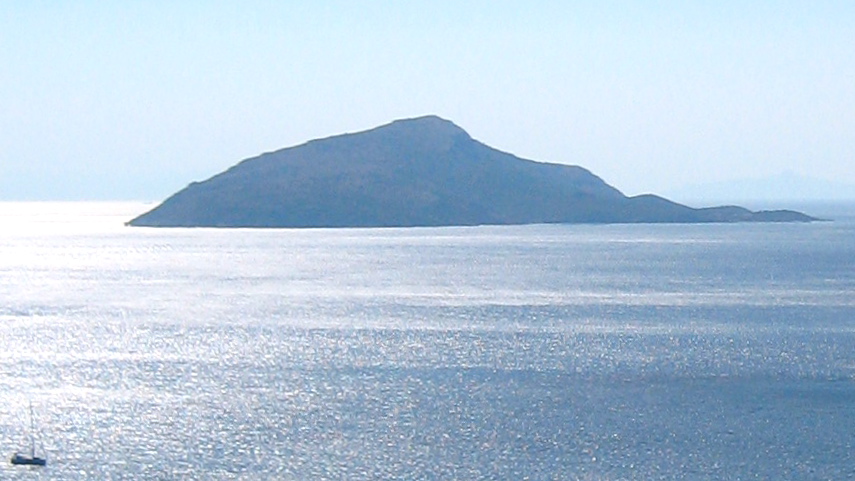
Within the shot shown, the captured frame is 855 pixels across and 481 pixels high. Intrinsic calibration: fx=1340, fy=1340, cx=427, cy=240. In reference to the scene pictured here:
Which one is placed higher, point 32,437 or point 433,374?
point 433,374

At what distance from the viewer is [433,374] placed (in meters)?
32.4

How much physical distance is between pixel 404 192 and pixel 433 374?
114971mm

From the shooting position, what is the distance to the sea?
22.7m

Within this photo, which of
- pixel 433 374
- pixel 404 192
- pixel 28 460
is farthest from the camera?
pixel 404 192

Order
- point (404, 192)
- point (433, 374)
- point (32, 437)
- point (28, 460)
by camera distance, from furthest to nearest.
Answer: point (404, 192), point (433, 374), point (32, 437), point (28, 460)

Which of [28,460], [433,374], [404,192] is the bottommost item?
[28,460]

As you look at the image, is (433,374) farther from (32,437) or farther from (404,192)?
(404,192)

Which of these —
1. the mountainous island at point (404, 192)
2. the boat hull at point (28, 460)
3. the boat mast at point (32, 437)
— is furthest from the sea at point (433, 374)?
the mountainous island at point (404, 192)

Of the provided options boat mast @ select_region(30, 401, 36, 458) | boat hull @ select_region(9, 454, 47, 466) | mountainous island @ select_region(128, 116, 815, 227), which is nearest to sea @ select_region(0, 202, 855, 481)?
boat mast @ select_region(30, 401, 36, 458)

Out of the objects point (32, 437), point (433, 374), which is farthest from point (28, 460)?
point (433, 374)

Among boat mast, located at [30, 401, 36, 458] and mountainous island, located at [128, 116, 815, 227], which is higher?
mountainous island, located at [128, 116, 815, 227]

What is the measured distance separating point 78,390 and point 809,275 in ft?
149

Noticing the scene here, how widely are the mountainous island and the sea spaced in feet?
235

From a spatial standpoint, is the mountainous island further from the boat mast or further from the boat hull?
the boat hull
